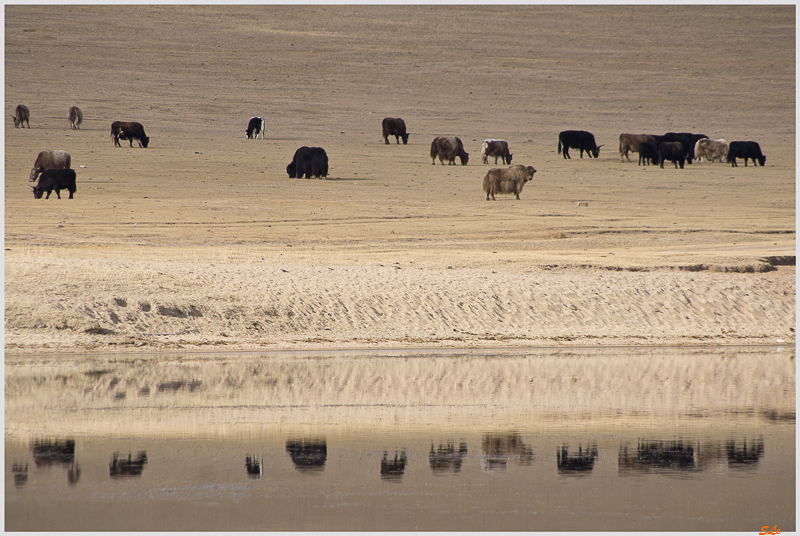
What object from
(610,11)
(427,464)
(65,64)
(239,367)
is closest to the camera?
(427,464)

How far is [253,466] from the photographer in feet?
23.0

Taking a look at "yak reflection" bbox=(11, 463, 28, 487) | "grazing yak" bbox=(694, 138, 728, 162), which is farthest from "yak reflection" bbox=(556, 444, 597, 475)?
"grazing yak" bbox=(694, 138, 728, 162)

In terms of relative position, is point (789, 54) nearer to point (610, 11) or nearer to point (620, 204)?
point (610, 11)

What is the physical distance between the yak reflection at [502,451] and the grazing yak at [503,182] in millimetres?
17525

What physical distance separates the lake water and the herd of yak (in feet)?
44.4

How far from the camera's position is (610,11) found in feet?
232

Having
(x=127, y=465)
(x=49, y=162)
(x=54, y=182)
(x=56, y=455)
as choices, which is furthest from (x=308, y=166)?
(x=127, y=465)

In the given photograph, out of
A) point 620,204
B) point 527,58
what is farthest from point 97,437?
point 527,58

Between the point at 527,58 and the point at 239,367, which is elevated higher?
the point at 527,58

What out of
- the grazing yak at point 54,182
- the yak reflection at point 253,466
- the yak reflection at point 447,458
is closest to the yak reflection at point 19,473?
the yak reflection at point 253,466

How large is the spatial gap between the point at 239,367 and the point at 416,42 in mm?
52932

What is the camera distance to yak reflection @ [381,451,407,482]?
6.70 m

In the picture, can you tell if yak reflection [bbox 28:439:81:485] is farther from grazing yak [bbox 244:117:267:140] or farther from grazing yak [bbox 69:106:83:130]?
grazing yak [bbox 69:106:83:130]

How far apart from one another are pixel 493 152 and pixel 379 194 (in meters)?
8.39
